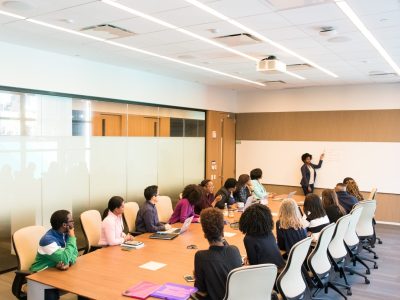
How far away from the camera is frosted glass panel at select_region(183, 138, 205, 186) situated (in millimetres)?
8844

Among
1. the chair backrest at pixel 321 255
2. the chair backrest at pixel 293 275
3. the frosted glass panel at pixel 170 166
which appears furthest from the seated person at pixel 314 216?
the frosted glass panel at pixel 170 166

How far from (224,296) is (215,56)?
4035 millimetres

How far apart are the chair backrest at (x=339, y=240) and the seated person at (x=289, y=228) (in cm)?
58

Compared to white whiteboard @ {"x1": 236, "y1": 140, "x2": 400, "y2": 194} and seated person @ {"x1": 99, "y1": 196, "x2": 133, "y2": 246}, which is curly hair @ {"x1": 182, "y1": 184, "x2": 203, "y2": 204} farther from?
white whiteboard @ {"x1": 236, "y1": 140, "x2": 400, "y2": 194}

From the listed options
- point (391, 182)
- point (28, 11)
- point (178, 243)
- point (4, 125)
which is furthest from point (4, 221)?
point (391, 182)

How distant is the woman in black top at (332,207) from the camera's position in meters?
5.10

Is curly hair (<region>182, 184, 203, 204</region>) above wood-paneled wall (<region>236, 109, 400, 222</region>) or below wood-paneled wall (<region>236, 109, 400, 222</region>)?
below

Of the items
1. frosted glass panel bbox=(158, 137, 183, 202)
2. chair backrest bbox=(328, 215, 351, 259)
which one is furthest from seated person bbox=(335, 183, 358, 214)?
frosted glass panel bbox=(158, 137, 183, 202)

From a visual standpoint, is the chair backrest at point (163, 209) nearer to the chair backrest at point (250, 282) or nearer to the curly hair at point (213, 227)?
the curly hair at point (213, 227)

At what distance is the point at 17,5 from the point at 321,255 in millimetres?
3975

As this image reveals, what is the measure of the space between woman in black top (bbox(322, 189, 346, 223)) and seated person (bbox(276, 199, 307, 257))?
1.24 meters

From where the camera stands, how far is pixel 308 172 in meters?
9.39

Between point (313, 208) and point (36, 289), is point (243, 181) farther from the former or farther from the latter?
point (36, 289)

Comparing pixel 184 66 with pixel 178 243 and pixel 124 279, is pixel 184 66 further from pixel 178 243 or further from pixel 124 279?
pixel 124 279
